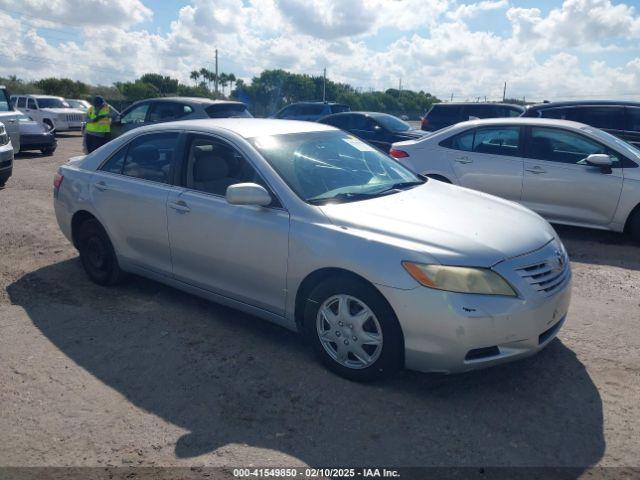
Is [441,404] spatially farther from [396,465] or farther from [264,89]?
[264,89]

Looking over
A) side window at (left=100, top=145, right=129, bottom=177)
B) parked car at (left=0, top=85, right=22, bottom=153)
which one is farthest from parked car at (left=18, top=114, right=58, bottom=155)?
side window at (left=100, top=145, right=129, bottom=177)

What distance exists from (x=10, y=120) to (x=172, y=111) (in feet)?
11.1

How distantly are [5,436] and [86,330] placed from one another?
1.39 metres

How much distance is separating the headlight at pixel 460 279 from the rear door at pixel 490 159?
4.53 m

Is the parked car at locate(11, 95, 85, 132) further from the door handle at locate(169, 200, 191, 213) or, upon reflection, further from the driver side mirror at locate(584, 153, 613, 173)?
the driver side mirror at locate(584, 153, 613, 173)

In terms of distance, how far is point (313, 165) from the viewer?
4.27 metres

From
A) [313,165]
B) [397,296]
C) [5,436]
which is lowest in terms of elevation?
[5,436]

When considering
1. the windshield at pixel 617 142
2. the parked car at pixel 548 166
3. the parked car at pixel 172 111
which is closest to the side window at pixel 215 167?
the parked car at pixel 548 166

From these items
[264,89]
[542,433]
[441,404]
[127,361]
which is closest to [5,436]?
[127,361]

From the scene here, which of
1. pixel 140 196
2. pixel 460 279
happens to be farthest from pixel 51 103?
pixel 460 279

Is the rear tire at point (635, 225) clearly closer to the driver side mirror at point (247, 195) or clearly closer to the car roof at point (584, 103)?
the car roof at point (584, 103)

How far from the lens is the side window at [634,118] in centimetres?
964

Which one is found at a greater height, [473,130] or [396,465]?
[473,130]

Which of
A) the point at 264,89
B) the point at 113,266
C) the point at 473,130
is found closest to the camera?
the point at 113,266
